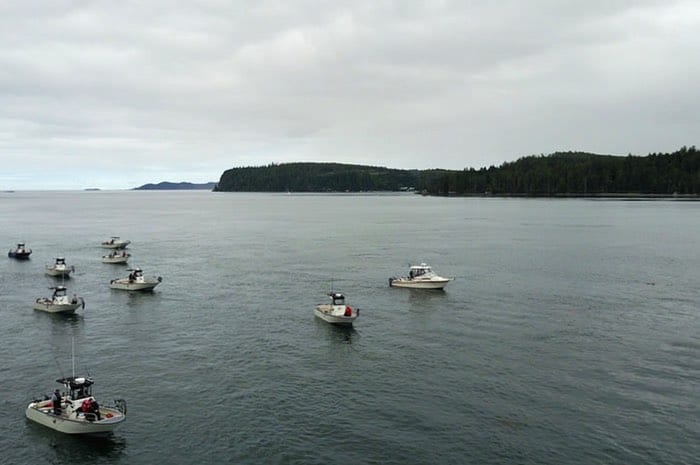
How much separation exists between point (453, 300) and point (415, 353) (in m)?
26.4

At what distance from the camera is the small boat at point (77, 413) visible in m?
40.7

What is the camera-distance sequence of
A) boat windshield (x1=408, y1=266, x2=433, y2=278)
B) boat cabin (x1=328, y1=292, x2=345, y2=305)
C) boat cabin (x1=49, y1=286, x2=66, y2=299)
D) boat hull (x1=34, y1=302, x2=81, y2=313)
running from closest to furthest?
boat cabin (x1=328, y1=292, x2=345, y2=305) → boat hull (x1=34, y1=302, x2=81, y2=313) → boat cabin (x1=49, y1=286, x2=66, y2=299) → boat windshield (x1=408, y1=266, x2=433, y2=278)

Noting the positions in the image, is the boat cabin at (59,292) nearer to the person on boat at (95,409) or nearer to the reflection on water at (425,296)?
the person on boat at (95,409)

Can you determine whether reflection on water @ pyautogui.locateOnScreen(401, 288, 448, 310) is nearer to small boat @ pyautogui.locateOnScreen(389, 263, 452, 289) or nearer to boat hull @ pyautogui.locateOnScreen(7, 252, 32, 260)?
small boat @ pyautogui.locateOnScreen(389, 263, 452, 289)

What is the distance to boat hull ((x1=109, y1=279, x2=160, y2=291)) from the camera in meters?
88.2

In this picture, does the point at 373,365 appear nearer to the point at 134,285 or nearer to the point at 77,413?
the point at 77,413

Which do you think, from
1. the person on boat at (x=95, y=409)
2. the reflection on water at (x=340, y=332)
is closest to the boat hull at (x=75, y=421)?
the person on boat at (x=95, y=409)

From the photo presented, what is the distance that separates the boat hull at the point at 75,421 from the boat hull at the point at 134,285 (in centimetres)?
4620

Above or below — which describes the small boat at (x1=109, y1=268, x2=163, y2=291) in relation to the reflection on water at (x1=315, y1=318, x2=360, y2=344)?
above

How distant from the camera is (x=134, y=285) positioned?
289 feet

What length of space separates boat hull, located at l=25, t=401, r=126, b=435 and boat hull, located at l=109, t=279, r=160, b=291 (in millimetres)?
46195

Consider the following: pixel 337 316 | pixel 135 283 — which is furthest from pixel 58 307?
pixel 337 316

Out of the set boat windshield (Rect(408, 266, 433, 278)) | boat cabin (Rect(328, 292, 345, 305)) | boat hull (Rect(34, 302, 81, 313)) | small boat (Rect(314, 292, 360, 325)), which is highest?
boat windshield (Rect(408, 266, 433, 278))

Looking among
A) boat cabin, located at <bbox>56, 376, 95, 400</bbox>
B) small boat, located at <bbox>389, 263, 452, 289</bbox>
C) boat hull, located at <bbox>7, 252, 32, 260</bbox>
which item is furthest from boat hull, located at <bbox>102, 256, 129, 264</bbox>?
boat cabin, located at <bbox>56, 376, 95, 400</bbox>
